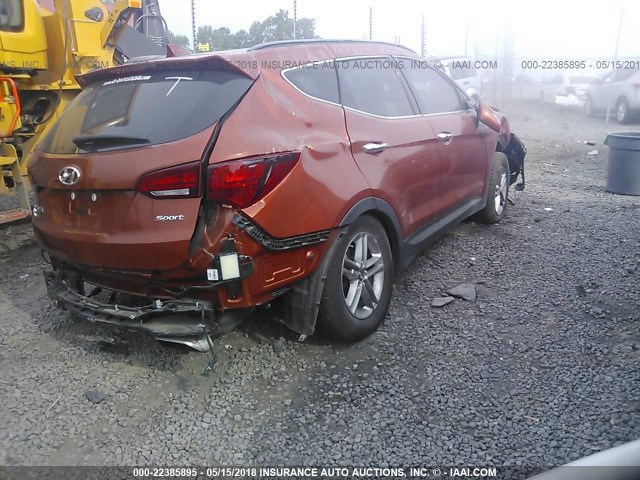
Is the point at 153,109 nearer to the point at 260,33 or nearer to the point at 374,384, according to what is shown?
the point at 374,384

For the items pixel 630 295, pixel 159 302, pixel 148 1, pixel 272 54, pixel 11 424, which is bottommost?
pixel 11 424

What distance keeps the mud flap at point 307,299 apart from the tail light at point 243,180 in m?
0.58

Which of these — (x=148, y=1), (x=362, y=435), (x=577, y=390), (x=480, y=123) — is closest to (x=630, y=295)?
(x=577, y=390)

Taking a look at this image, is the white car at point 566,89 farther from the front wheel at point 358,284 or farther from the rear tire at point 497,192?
the front wheel at point 358,284

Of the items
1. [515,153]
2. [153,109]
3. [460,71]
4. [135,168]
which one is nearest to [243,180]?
[135,168]

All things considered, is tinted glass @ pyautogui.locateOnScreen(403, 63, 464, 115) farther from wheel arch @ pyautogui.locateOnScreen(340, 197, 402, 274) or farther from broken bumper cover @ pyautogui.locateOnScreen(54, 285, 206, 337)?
broken bumper cover @ pyautogui.locateOnScreen(54, 285, 206, 337)

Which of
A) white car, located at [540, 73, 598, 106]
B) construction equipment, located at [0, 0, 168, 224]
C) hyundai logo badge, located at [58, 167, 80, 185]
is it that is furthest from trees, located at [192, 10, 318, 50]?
hyundai logo badge, located at [58, 167, 80, 185]

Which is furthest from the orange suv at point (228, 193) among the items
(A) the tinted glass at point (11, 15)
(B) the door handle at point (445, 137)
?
(A) the tinted glass at point (11, 15)

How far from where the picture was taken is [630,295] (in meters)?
3.92

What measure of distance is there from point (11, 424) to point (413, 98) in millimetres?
3399

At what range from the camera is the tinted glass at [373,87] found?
3.53 metres

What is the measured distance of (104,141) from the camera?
2.87 m

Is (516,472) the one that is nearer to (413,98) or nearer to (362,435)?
(362,435)

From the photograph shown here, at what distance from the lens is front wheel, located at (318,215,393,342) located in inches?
126
